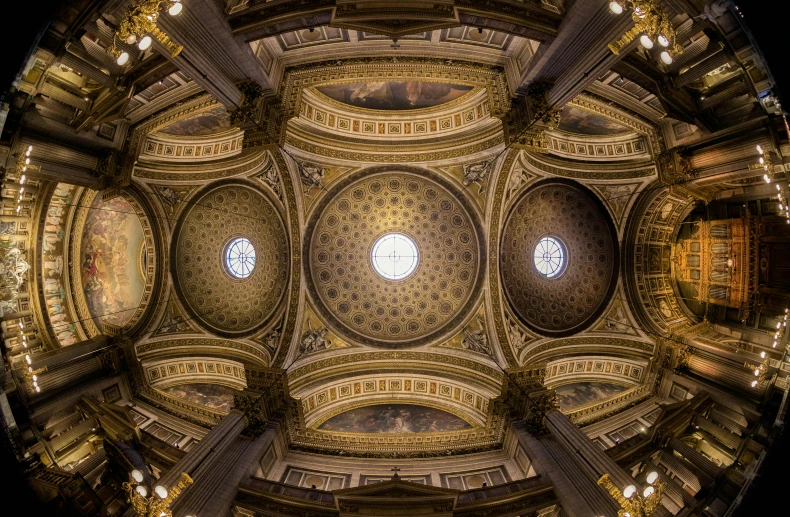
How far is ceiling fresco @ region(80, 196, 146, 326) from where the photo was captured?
20.3m

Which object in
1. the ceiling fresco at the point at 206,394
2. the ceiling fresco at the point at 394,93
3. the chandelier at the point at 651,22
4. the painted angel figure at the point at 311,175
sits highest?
the ceiling fresco at the point at 394,93

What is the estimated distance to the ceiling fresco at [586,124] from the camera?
60.4ft

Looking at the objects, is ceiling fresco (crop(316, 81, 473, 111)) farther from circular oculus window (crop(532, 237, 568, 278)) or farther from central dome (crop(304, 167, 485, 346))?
circular oculus window (crop(532, 237, 568, 278))

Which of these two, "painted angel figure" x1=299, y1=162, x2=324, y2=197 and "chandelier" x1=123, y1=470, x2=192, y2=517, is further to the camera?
"painted angel figure" x1=299, y1=162, x2=324, y2=197

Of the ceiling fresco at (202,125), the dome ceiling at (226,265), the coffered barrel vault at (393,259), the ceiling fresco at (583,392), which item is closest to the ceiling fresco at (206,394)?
the coffered barrel vault at (393,259)

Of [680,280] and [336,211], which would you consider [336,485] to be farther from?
[680,280]

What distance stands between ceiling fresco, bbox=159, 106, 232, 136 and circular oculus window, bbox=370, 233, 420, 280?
933 cm

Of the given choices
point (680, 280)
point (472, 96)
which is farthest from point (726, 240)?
point (472, 96)

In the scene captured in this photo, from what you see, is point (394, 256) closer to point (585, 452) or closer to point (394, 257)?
point (394, 257)

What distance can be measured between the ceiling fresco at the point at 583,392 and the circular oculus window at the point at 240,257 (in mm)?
16702

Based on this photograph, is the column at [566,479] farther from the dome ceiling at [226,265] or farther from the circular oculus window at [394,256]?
the dome ceiling at [226,265]

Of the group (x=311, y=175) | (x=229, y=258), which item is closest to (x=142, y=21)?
(x=311, y=175)

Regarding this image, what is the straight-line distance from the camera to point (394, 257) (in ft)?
76.3

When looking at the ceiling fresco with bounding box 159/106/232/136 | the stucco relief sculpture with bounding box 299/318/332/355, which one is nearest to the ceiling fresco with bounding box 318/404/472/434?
the stucco relief sculpture with bounding box 299/318/332/355
